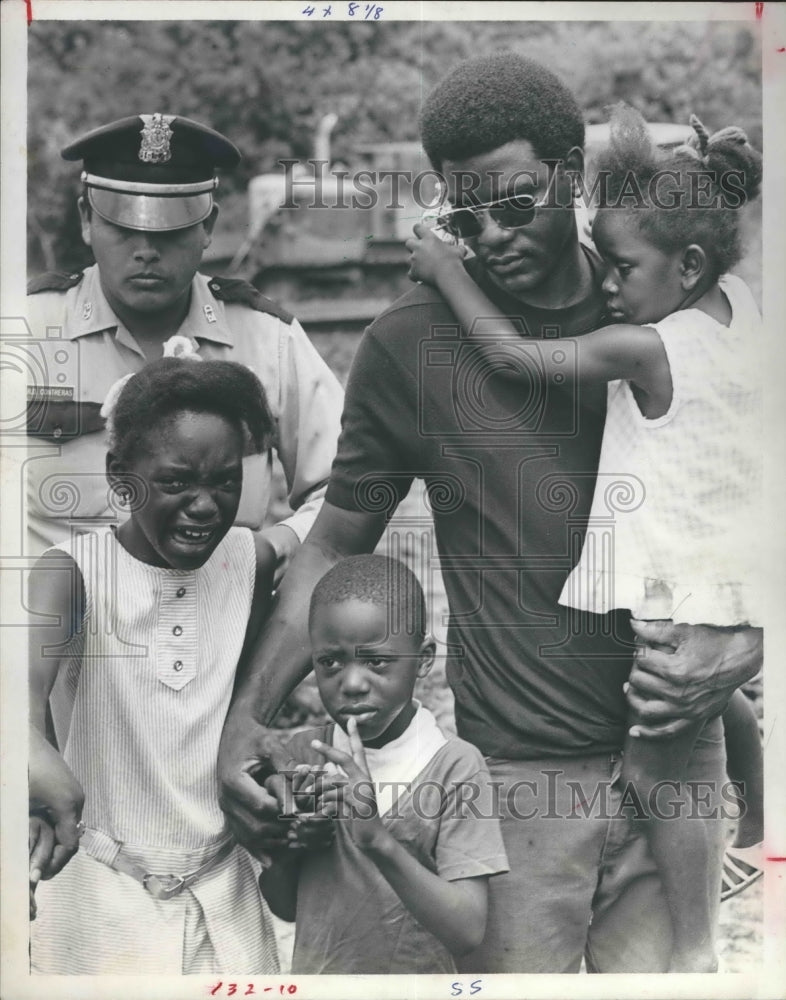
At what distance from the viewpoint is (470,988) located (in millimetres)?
4422

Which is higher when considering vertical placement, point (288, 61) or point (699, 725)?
point (288, 61)

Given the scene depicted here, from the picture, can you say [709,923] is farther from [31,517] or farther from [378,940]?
[31,517]

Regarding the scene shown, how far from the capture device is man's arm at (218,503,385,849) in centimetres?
437

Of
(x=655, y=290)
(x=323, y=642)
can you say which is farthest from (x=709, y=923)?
(x=655, y=290)

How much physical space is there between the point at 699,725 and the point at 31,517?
6.49 ft

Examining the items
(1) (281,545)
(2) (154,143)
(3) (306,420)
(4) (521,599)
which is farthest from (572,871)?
(2) (154,143)

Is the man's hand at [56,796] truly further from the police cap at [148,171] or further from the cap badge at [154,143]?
Answer: the cap badge at [154,143]

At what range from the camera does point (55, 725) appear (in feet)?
14.6

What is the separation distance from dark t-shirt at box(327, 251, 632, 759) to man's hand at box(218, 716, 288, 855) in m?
0.56

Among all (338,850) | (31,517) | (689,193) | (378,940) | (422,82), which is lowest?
(378,940)

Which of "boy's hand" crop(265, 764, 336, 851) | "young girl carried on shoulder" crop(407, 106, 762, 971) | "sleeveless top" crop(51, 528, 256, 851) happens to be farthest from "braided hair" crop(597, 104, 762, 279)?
"boy's hand" crop(265, 764, 336, 851)

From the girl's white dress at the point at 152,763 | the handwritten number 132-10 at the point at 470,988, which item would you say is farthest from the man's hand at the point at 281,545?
the handwritten number 132-10 at the point at 470,988

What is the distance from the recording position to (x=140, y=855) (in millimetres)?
4375

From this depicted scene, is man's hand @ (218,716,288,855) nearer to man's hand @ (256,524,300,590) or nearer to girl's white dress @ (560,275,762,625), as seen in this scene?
man's hand @ (256,524,300,590)
